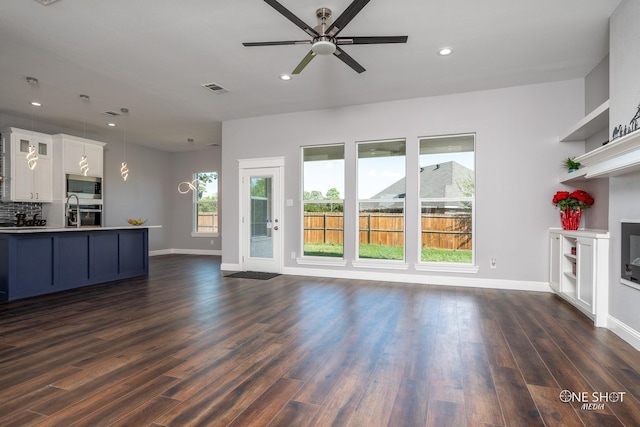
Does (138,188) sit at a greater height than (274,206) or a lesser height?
greater

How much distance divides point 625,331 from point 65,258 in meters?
6.85

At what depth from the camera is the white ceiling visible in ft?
10.7

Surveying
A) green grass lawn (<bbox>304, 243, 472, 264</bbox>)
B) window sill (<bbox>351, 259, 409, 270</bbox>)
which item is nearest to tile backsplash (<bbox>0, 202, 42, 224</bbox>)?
green grass lawn (<bbox>304, 243, 472, 264</bbox>)

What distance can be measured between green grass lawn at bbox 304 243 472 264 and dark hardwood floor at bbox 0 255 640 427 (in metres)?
1.19

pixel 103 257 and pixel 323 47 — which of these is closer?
pixel 323 47

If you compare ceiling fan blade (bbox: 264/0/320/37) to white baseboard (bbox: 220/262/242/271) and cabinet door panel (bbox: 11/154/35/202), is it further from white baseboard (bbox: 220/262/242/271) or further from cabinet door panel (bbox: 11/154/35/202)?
cabinet door panel (bbox: 11/154/35/202)

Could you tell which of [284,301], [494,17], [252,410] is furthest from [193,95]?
[252,410]

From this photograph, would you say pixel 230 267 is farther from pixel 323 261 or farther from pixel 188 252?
pixel 188 252

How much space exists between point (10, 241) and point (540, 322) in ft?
21.0

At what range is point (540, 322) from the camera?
3541mm

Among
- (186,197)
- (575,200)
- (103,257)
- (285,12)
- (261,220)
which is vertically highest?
(285,12)

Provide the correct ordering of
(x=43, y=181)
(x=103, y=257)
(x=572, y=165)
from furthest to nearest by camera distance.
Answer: (x=43, y=181)
(x=103, y=257)
(x=572, y=165)

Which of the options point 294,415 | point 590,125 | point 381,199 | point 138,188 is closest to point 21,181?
point 138,188

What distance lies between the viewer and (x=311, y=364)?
252 centimetres
